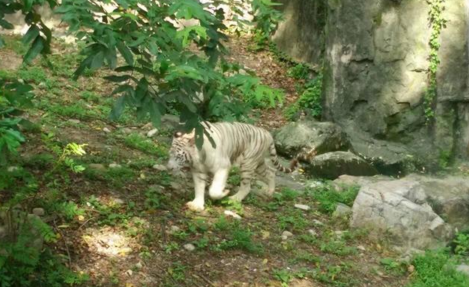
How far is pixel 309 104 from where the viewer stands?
40.9ft

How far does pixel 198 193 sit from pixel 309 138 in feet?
14.4

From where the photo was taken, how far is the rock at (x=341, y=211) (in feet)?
23.9

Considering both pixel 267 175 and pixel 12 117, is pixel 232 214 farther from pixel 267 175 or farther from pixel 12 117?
pixel 12 117

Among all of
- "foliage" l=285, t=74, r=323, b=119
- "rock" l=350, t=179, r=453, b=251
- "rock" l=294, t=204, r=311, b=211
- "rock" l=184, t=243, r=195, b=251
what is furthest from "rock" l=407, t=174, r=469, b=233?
"foliage" l=285, t=74, r=323, b=119

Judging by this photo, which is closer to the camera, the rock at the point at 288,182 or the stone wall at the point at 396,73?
the rock at the point at 288,182

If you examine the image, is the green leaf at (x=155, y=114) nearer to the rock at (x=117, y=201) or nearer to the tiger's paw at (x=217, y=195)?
the rock at (x=117, y=201)

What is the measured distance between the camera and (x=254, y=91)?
4.21m

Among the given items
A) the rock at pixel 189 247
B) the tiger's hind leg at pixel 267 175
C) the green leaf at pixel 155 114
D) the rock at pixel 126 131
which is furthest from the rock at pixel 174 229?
the rock at pixel 126 131

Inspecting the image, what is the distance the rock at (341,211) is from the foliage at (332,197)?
0.09 m

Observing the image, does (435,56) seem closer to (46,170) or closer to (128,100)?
(46,170)

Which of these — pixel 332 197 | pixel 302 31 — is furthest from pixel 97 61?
pixel 302 31

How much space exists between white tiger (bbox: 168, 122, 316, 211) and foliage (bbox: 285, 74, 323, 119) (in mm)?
4950

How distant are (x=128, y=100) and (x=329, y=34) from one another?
8.51 metres

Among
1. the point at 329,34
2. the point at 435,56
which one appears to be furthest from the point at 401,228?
the point at 329,34
